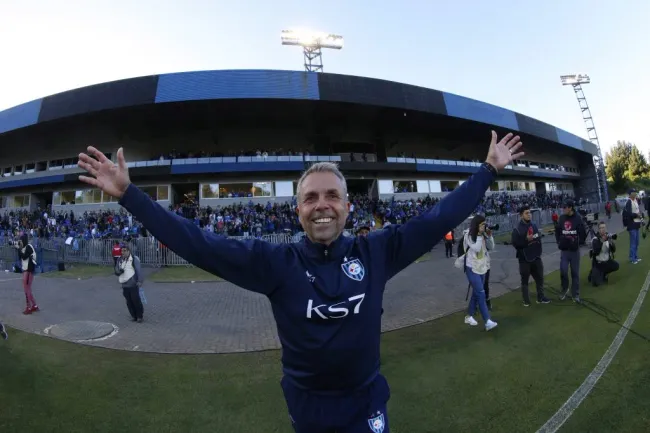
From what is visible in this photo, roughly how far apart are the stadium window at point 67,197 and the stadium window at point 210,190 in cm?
1256

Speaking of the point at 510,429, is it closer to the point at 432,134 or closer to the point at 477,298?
the point at 477,298

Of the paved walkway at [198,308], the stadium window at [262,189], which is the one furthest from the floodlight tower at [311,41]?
the paved walkway at [198,308]

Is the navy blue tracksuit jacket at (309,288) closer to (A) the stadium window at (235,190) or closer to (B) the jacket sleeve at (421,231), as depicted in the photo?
(B) the jacket sleeve at (421,231)

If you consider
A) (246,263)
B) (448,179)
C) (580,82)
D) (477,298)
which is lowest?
(477,298)

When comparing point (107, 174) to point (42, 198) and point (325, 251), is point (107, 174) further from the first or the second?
point (42, 198)

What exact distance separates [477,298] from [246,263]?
217 inches

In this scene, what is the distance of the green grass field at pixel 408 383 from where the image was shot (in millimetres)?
3332

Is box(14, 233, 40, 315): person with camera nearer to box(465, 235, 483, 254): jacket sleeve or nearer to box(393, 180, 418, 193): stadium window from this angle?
box(465, 235, 483, 254): jacket sleeve

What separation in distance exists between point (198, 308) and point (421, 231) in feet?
25.8

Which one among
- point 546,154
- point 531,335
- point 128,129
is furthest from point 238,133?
point 546,154

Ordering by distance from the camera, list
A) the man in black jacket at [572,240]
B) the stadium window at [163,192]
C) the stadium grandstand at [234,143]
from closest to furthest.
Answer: the man in black jacket at [572,240] < the stadium grandstand at [234,143] < the stadium window at [163,192]

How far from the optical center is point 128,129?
2741 cm

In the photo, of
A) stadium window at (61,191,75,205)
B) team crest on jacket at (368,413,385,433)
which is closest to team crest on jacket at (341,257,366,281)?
team crest on jacket at (368,413,385,433)

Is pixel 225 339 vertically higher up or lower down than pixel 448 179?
lower down
